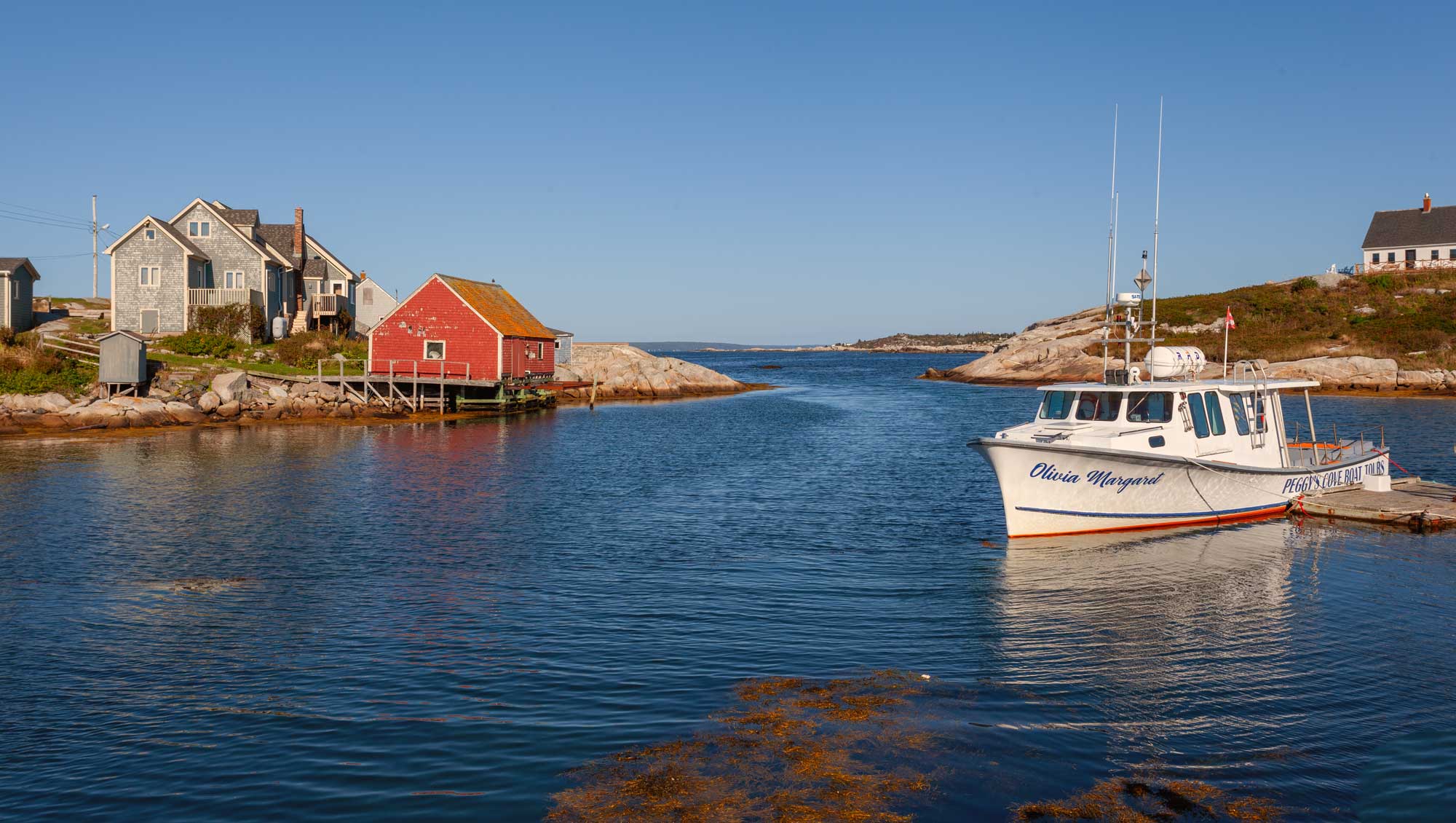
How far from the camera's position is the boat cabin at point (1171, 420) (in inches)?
864

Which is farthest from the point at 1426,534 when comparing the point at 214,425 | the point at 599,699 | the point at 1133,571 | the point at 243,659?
the point at 214,425

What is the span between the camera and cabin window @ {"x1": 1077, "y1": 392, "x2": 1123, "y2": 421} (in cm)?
2273

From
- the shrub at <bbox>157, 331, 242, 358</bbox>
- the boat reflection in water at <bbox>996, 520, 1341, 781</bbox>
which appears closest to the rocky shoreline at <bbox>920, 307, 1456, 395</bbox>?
the boat reflection in water at <bbox>996, 520, 1341, 781</bbox>

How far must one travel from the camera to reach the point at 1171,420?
2239cm

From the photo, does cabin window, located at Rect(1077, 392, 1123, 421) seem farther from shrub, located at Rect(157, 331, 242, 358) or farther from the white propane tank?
shrub, located at Rect(157, 331, 242, 358)

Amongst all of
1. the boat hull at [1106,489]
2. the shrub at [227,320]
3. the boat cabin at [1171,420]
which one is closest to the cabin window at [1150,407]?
the boat cabin at [1171,420]

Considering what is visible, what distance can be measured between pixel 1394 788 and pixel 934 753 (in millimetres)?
4220

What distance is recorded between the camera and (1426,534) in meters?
22.3

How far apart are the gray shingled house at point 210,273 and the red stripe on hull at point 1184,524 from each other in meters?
54.0

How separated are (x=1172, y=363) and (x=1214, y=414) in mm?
1526

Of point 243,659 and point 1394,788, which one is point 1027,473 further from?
point 243,659

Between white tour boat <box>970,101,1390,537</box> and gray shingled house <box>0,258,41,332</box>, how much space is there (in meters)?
54.7

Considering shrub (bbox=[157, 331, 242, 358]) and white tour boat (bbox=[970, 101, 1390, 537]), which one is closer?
white tour boat (bbox=[970, 101, 1390, 537])

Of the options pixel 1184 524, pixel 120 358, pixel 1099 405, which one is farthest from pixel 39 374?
pixel 1184 524
